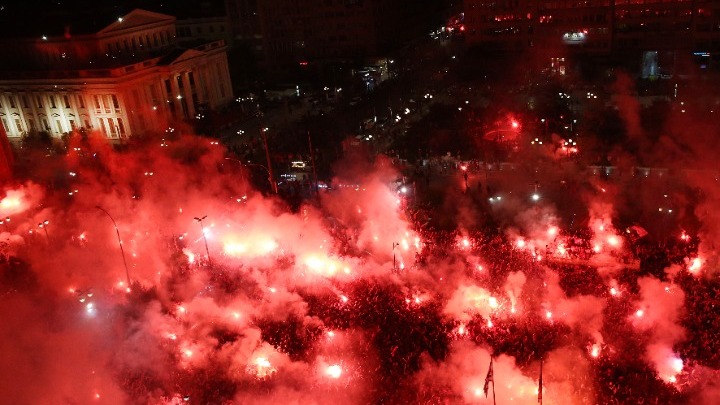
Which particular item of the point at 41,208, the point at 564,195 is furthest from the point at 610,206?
the point at 41,208

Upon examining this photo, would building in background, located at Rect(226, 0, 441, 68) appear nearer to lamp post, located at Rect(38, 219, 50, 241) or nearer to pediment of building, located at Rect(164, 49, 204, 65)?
pediment of building, located at Rect(164, 49, 204, 65)

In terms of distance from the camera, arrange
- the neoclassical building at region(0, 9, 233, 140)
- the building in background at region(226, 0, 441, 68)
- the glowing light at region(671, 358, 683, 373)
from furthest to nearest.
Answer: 1. the building in background at region(226, 0, 441, 68)
2. the neoclassical building at region(0, 9, 233, 140)
3. the glowing light at region(671, 358, 683, 373)

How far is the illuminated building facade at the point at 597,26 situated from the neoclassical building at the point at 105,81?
24564 millimetres

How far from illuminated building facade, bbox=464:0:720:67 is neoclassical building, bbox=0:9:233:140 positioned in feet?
80.6

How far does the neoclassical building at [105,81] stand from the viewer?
3794 centimetres

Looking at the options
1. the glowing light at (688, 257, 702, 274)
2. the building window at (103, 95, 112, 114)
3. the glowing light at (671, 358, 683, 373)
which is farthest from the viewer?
the building window at (103, 95, 112, 114)

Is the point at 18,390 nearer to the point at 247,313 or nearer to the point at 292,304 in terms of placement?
the point at 247,313

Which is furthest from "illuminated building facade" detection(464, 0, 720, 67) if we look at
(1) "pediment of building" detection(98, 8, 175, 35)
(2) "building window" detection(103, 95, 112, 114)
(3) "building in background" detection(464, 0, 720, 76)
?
(2) "building window" detection(103, 95, 112, 114)

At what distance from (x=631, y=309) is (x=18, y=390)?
1562cm

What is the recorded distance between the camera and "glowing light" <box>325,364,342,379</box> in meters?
14.7

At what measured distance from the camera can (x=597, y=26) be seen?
47.8 meters

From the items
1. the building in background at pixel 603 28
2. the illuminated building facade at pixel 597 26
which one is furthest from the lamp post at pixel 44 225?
the illuminated building facade at pixel 597 26

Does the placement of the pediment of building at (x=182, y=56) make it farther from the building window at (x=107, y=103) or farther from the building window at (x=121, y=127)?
the building window at (x=121, y=127)

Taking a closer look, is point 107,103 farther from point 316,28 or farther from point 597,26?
point 597,26
